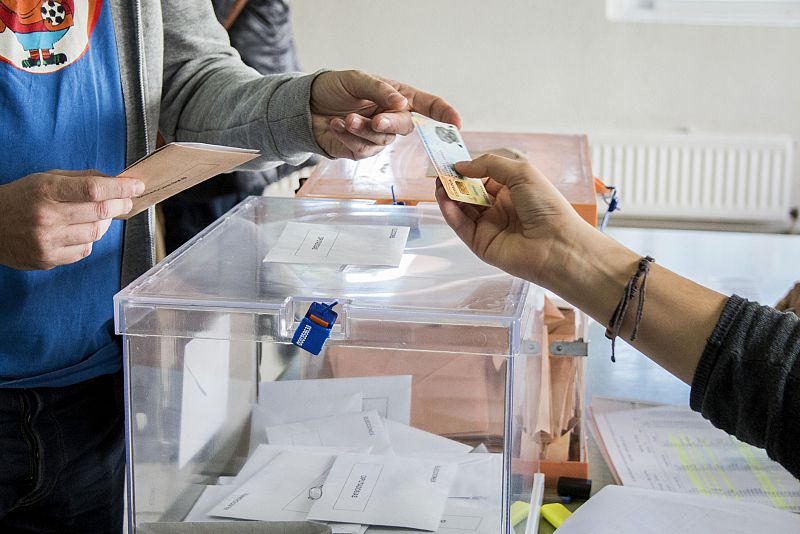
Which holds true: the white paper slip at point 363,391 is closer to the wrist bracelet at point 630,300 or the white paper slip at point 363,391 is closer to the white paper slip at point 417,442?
the white paper slip at point 417,442

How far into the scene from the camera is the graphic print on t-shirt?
104 centimetres

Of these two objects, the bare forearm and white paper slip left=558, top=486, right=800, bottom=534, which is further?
white paper slip left=558, top=486, right=800, bottom=534

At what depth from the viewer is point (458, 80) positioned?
3979 mm

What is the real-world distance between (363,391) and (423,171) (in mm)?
485

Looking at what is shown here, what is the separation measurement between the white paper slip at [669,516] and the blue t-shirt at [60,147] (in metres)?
0.64

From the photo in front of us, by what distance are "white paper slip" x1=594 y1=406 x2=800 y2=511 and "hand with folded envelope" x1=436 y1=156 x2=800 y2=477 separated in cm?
38

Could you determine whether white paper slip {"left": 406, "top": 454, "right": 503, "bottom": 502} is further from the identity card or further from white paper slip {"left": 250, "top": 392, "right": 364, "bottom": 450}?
the identity card

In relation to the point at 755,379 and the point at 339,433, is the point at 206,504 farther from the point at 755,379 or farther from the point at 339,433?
the point at 755,379

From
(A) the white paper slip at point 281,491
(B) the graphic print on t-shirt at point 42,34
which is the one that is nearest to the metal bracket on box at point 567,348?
(A) the white paper slip at point 281,491

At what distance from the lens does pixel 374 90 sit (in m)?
1.15

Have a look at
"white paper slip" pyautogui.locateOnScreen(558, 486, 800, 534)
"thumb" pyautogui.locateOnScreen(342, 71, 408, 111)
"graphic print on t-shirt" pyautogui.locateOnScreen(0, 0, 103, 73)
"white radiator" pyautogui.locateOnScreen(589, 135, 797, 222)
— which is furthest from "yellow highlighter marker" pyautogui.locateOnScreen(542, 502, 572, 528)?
"white radiator" pyautogui.locateOnScreen(589, 135, 797, 222)

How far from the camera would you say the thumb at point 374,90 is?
1.15 m

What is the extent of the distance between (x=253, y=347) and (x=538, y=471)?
1.29 ft

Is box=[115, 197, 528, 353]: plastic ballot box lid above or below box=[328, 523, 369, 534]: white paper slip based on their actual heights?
above
